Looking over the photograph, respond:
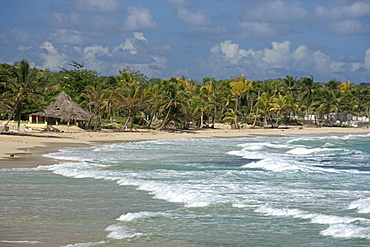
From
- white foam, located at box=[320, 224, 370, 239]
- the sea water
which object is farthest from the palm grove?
white foam, located at box=[320, 224, 370, 239]

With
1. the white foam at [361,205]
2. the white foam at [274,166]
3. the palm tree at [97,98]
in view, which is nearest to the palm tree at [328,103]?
the palm tree at [97,98]

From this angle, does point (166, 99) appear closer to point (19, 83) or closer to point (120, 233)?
point (19, 83)

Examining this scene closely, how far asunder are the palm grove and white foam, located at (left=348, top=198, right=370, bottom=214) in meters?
25.6

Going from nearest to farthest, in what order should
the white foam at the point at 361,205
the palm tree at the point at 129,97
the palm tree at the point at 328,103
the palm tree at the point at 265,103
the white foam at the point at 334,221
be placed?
the white foam at the point at 334,221 < the white foam at the point at 361,205 < the palm tree at the point at 129,97 < the palm tree at the point at 265,103 < the palm tree at the point at 328,103

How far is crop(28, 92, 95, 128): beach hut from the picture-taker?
42.9 metres

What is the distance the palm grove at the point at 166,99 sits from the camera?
33812mm

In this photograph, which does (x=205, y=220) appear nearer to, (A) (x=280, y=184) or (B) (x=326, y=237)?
(B) (x=326, y=237)

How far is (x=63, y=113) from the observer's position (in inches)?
1690

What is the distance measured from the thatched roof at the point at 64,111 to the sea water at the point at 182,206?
79.7 ft

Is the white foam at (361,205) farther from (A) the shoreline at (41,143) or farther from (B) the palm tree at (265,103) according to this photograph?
(B) the palm tree at (265,103)

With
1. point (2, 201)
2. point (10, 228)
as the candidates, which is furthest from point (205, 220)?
point (2, 201)

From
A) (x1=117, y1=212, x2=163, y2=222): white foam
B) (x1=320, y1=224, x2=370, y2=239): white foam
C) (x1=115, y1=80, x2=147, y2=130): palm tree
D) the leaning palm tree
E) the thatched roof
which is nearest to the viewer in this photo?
(x1=320, y1=224, x2=370, y2=239): white foam

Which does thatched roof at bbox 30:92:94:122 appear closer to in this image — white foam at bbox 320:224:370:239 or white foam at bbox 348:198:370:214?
white foam at bbox 348:198:370:214

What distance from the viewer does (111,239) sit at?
8.13 metres
